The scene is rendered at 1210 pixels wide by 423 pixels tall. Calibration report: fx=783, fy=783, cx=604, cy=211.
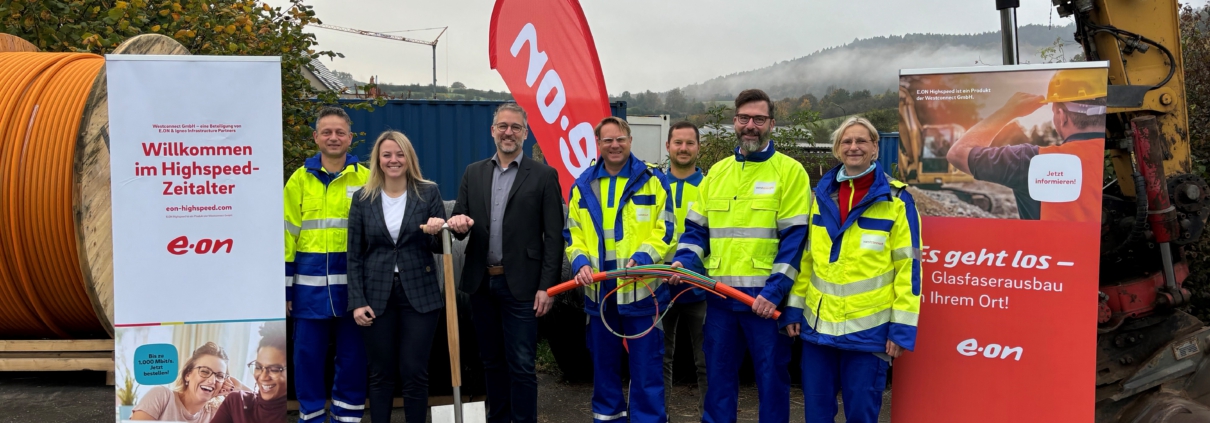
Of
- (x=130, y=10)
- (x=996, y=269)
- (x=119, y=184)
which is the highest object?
(x=130, y=10)

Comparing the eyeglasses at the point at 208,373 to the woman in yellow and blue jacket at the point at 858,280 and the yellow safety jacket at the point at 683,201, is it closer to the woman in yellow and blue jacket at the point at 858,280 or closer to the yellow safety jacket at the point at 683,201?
the yellow safety jacket at the point at 683,201

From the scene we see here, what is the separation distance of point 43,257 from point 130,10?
9.15 ft

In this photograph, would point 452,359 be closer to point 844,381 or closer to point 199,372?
point 199,372

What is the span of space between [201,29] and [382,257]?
15.6ft

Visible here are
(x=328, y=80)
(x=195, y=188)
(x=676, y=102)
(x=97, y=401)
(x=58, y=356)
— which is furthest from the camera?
(x=328, y=80)

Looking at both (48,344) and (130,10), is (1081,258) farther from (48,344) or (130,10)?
(130,10)

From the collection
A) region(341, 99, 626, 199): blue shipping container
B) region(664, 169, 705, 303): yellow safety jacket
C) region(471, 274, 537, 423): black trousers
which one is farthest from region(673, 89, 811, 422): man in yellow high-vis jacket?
region(341, 99, 626, 199): blue shipping container

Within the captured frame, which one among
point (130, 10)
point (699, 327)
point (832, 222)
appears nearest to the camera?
point (832, 222)

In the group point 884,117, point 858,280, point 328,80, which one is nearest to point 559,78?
point 858,280

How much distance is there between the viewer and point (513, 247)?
4086 mm

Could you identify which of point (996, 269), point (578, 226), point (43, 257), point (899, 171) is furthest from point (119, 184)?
point (996, 269)

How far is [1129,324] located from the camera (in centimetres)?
488

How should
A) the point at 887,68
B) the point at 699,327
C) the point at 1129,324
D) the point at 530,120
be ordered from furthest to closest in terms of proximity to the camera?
the point at 887,68 < the point at 530,120 < the point at 1129,324 < the point at 699,327

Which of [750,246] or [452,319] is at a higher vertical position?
[750,246]
